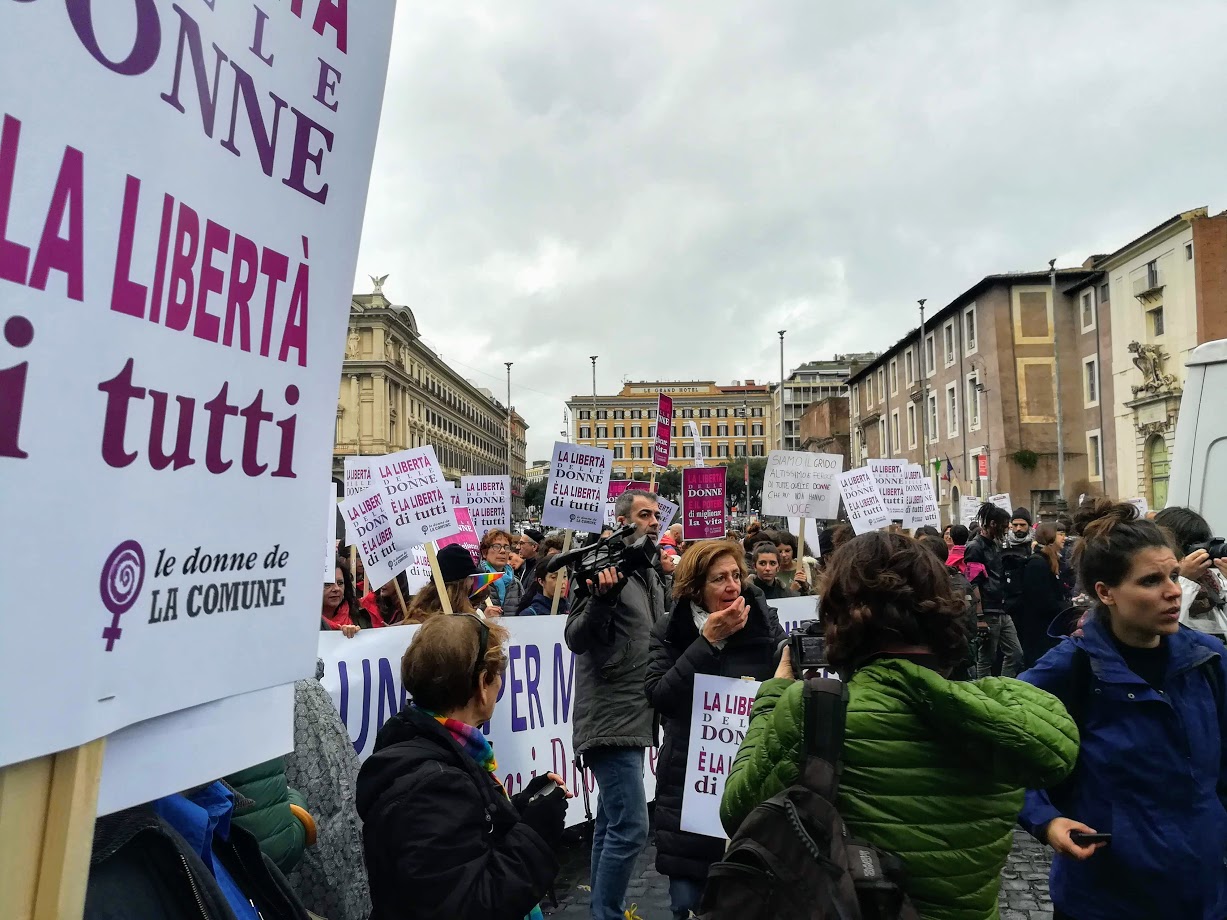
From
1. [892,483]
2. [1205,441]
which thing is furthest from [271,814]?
[892,483]

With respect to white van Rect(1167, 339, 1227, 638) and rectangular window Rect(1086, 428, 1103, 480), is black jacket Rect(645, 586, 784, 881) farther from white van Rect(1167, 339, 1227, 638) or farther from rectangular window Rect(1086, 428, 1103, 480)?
rectangular window Rect(1086, 428, 1103, 480)

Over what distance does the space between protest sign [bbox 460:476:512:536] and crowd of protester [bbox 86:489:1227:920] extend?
6843 mm

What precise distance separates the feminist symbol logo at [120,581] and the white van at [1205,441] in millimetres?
5296

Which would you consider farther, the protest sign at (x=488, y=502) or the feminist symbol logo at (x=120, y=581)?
the protest sign at (x=488, y=502)

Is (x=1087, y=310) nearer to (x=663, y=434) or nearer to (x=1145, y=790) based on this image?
(x=663, y=434)

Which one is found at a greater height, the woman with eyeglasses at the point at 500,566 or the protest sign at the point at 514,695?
the woman with eyeglasses at the point at 500,566

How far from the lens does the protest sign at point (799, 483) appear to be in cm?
981

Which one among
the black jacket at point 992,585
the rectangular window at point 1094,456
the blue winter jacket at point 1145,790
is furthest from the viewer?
the rectangular window at point 1094,456

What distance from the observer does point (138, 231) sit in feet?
3.79

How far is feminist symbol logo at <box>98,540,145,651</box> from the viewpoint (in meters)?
1.10

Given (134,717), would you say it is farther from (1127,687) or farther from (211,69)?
(1127,687)

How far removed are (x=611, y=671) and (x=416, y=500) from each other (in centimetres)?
277

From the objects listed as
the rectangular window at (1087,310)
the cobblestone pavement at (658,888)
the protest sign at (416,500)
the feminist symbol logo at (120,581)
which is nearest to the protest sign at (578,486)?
the protest sign at (416,500)

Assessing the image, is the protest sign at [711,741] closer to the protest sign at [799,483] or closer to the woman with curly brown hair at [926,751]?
the woman with curly brown hair at [926,751]
